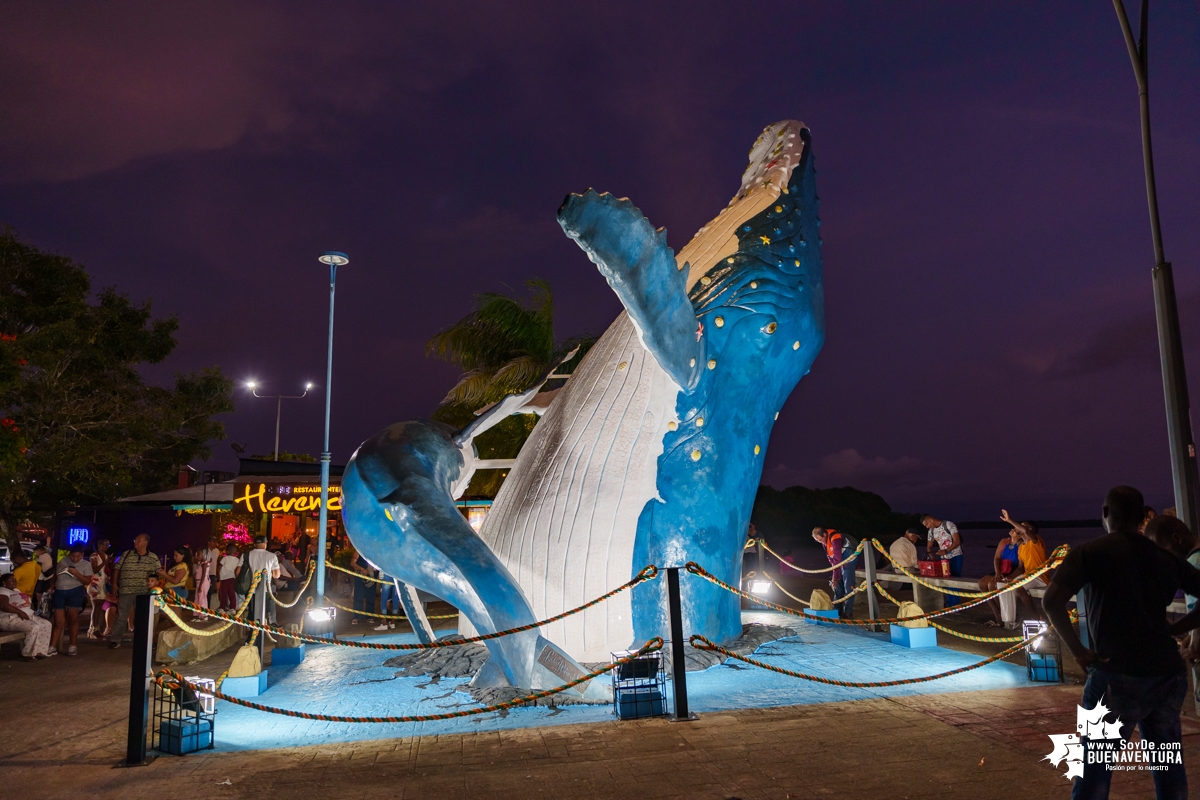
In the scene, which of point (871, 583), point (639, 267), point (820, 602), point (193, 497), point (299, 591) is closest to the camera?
point (639, 267)

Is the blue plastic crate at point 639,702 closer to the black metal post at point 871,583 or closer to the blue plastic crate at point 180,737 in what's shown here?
the blue plastic crate at point 180,737

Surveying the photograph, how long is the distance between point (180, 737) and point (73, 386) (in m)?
19.7

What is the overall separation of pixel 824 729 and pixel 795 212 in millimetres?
5977

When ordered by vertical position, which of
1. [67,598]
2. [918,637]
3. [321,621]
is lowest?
[918,637]

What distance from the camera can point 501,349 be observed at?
18969 millimetres

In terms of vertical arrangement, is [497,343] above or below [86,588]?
above

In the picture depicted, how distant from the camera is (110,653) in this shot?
36.9ft

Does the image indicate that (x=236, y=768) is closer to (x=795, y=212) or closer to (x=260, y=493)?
(x=795, y=212)

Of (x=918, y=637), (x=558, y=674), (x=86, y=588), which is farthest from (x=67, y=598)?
(x=918, y=637)

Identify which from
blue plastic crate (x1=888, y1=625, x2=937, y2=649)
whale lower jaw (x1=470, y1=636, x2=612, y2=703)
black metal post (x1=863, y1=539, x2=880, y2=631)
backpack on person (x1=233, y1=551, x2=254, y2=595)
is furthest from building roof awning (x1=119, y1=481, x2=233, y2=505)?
blue plastic crate (x1=888, y1=625, x2=937, y2=649)

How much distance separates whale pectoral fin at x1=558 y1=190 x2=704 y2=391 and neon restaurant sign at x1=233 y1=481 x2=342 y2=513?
58.0 feet

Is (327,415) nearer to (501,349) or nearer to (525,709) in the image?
(501,349)

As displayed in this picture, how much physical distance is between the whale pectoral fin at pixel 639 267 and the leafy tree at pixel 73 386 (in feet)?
55.2

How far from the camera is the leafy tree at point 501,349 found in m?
18.5
